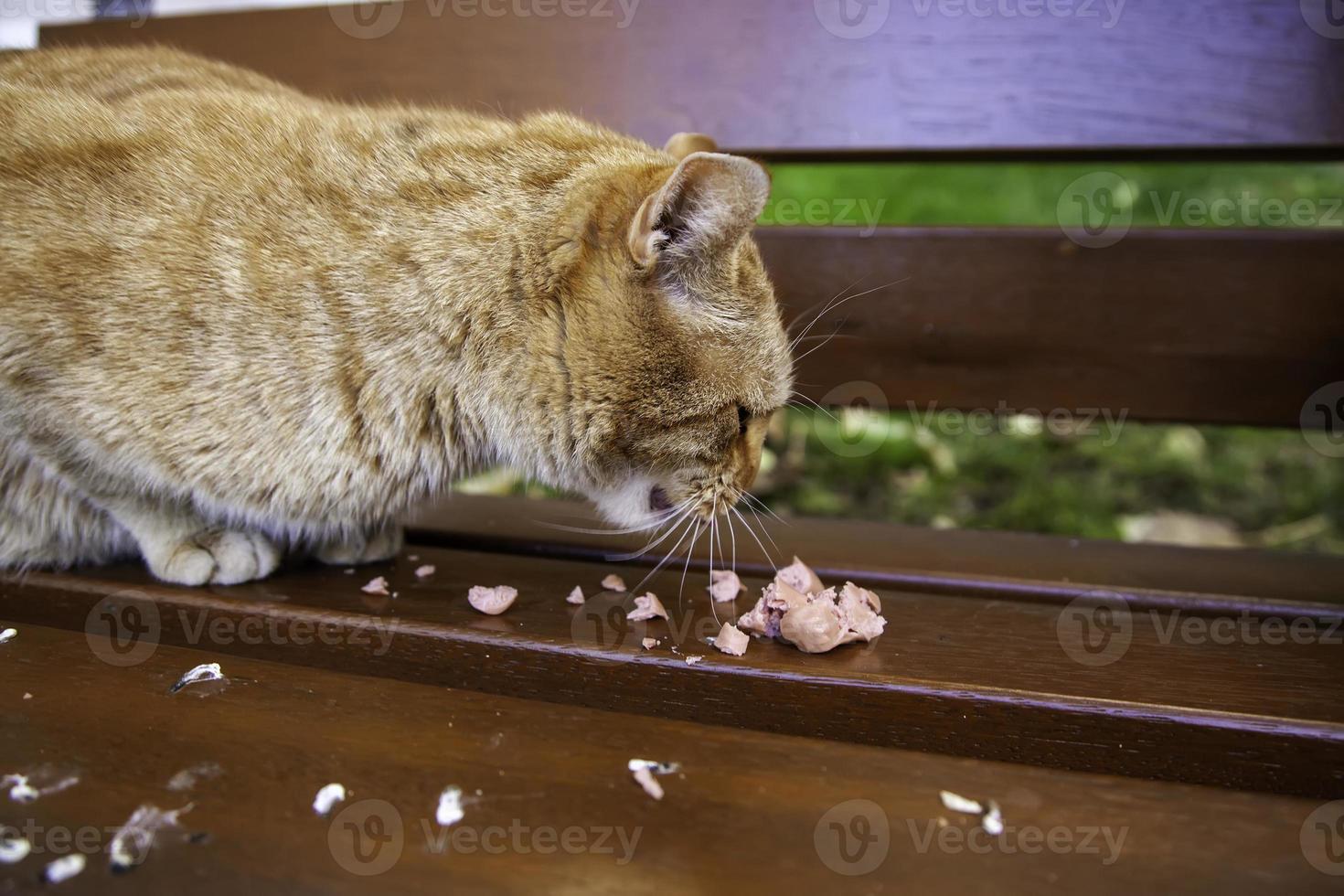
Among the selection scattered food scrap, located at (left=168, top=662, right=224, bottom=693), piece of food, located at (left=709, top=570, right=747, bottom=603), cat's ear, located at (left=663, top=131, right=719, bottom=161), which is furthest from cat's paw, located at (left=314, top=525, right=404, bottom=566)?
cat's ear, located at (left=663, top=131, right=719, bottom=161)

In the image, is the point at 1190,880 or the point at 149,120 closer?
the point at 1190,880

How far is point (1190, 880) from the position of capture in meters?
0.87

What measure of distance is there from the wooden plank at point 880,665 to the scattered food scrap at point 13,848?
0.39 metres

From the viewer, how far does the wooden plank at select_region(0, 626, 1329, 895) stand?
0.86m

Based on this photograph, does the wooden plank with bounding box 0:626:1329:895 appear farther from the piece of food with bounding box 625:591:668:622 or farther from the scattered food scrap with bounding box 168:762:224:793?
the piece of food with bounding box 625:591:668:622

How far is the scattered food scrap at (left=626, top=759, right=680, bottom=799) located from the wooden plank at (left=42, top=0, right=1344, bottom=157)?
55.3 inches

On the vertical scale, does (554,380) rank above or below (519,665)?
above

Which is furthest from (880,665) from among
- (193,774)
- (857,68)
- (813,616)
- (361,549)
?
(857,68)

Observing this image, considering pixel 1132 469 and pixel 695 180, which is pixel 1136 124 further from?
pixel 1132 469

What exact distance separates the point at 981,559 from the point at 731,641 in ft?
2.30

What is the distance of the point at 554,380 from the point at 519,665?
38 cm

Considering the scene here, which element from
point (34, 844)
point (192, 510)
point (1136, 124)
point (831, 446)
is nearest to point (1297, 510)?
point (831, 446)

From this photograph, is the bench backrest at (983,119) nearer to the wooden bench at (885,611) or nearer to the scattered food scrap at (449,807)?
the wooden bench at (885,611)

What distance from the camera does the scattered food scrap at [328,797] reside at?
3.06ft
